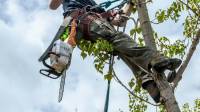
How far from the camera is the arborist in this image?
16.5 ft

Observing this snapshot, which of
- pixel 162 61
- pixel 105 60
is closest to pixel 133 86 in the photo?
pixel 105 60

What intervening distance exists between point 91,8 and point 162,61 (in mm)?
1358

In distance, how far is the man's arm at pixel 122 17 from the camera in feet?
19.6

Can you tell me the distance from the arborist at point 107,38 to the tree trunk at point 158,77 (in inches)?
3.6

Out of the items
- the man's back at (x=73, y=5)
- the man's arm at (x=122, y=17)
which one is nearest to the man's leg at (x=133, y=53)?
the man's arm at (x=122, y=17)

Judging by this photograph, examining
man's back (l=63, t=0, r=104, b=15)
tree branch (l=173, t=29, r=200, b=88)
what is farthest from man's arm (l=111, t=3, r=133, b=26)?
tree branch (l=173, t=29, r=200, b=88)

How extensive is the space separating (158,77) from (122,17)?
1378mm

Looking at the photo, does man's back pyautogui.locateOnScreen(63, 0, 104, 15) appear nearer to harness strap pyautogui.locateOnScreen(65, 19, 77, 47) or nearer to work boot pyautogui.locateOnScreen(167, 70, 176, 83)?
harness strap pyautogui.locateOnScreen(65, 19, 77, 47)

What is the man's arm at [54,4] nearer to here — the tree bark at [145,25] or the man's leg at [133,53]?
the man's leg at [133,53]

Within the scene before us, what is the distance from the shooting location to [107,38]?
5418 mm

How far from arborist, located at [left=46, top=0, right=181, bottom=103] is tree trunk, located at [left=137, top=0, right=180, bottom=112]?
0.30ft

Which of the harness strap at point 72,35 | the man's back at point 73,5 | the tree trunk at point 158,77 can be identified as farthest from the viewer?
the man's back at point 73,5

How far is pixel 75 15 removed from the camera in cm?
574

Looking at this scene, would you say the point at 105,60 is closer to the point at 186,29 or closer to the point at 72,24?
the point at 72,24
